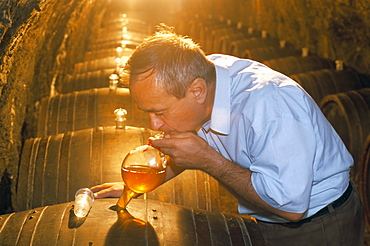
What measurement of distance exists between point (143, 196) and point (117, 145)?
1.29 feet

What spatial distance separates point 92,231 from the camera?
6.60 feet

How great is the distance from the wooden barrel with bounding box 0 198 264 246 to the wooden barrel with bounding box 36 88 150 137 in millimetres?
1315

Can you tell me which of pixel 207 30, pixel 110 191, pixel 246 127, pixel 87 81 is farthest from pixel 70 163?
pixel 207 30

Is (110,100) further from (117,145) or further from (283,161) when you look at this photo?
(283,161)

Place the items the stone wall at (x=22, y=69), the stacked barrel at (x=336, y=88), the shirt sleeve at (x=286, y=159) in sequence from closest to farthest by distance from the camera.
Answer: the shirt sleeve at (x=286, y=159) < the stone wall at (x=22, y=69) < the stacked barrel at (x=336, y=88)

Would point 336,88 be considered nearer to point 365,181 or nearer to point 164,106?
point 365,181

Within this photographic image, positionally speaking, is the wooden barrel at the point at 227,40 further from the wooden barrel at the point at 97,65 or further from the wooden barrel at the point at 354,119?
the wooden barrel at the point at 354,119

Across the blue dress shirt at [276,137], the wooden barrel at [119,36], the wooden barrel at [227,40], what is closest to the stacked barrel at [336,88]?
the wooden barrel at [227,40]

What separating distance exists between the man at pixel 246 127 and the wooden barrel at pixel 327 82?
268 cm

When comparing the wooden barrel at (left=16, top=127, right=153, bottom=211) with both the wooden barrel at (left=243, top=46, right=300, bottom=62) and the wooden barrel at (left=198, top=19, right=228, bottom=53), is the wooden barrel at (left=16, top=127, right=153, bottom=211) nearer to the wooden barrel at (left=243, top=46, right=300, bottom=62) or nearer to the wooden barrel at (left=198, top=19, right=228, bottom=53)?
the wooden barrel at (left=243, top=46, right=300, bottom=62)

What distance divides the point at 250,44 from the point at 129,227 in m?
5.60

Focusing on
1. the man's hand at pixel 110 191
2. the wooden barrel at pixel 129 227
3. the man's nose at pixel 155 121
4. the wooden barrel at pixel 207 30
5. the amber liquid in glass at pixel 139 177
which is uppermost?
the wooden barrel at pixel 207 30

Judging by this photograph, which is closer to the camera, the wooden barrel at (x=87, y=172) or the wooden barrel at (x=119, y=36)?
the wooden barrel at (x=87, y=172)

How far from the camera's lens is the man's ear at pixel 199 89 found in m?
2.07
